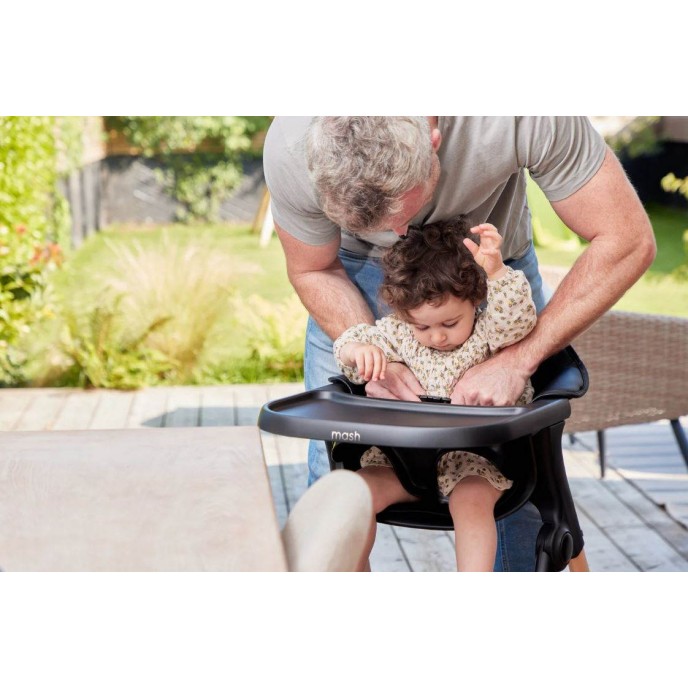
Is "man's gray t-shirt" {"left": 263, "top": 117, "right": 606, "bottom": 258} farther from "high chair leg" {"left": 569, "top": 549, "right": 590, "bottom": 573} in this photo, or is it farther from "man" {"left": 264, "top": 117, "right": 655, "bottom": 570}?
"high chair leg" {"left": 569, "top": 549, "right": 590, "bottom": 573}

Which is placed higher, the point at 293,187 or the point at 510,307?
the point at 293,187

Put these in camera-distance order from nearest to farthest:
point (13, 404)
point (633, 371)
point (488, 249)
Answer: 1. point (488, 249)
2. point (633, 371)
3. point (13, 404)

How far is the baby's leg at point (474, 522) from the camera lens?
1.86 m

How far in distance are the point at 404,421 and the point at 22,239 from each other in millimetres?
3872

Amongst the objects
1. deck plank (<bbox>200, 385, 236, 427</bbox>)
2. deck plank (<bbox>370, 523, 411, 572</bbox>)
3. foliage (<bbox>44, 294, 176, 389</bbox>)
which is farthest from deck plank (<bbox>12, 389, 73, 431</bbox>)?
deck plank (<bbox>370, 523, 411, 572</bbox>)

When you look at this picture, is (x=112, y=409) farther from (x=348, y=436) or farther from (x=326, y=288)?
(x=348, y=436)

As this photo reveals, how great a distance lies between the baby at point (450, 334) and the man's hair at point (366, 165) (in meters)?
0.19

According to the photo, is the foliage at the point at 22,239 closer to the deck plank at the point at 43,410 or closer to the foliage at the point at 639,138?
the deck plank at the point at 43,410

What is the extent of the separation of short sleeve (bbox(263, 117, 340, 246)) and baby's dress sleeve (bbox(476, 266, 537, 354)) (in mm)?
417

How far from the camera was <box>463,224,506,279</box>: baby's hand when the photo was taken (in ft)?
6.00

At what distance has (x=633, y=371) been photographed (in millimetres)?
3432

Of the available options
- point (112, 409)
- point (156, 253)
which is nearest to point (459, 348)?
point (112, 409)
